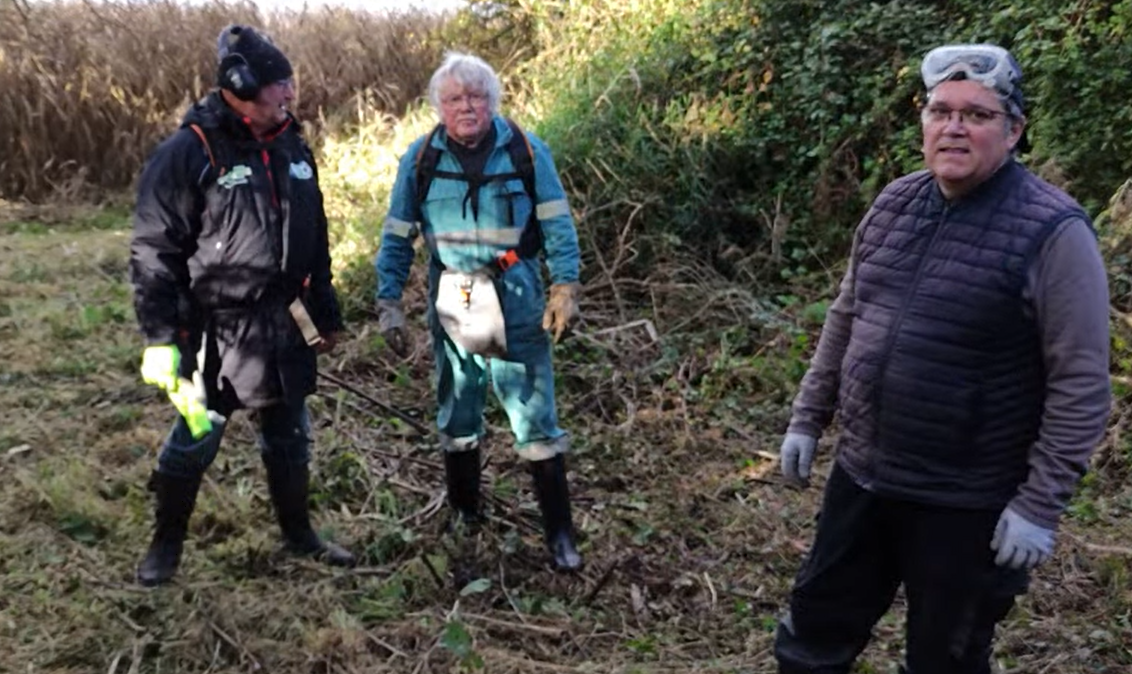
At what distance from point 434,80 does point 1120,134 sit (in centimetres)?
410

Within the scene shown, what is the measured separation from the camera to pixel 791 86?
7.82m

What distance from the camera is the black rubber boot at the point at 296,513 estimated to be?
13.4 ft

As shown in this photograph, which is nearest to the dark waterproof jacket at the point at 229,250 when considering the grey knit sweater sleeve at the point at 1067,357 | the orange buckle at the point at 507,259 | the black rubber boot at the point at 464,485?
the orange buckle at the point at 507,259

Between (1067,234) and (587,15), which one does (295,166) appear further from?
(587,15)

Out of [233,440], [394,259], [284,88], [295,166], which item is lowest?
[233,440]

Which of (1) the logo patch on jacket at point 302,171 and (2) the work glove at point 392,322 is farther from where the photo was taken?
(2) the work glove at point 392,322

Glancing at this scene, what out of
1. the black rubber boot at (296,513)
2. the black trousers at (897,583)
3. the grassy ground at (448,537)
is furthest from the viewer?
the black rubber boot at (296,513)

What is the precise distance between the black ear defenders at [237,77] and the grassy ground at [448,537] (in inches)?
67.6

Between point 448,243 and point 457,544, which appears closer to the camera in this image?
point 448,243

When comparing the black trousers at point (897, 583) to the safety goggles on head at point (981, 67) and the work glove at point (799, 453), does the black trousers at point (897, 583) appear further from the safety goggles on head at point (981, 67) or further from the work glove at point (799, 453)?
the safety goggles on head at point (981, 67)

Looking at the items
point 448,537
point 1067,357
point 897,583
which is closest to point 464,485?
point 448,537

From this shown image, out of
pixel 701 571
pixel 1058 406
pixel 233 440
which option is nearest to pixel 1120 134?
pixel 701 571

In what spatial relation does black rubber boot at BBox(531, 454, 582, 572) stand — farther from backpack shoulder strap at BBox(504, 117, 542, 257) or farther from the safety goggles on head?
the safety goggles on head

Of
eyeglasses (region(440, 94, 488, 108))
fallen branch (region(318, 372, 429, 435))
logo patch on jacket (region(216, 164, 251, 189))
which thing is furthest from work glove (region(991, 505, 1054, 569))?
fallen branch (region(318, 372, 429, 435))
